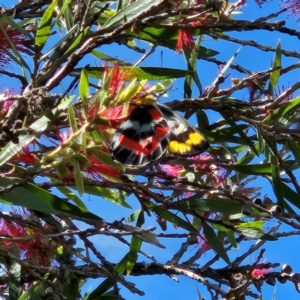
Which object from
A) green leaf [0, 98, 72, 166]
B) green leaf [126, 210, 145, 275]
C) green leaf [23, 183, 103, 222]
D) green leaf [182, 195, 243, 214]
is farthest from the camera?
green leaf [126, 210, 145, 275]

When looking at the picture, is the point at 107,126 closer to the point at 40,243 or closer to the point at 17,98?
the point at 17,98

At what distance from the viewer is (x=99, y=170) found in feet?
3.91

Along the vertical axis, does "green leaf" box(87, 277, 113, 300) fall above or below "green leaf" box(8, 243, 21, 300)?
above

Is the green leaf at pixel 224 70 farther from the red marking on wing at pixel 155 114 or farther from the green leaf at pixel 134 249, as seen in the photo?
the green leaf at pixel 134 249

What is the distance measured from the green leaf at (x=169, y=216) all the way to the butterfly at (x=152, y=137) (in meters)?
0.14

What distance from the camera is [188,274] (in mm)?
1332

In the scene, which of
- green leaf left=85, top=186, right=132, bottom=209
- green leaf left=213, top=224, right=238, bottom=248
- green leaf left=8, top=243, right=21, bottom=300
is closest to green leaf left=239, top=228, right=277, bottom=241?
green leaf left=213, top=224, right=238, bottom=248

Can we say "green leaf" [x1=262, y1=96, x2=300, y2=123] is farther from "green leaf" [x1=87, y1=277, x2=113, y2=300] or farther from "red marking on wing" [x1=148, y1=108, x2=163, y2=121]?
"green leaf" [x1=87, y1=277, x2=113, y2=300]

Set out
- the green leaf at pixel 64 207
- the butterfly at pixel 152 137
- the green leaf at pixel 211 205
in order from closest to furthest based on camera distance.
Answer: the butterfly at pixel 152 137 < the green leaf at pixel 64 207 < the green leaf at pixel 211 205

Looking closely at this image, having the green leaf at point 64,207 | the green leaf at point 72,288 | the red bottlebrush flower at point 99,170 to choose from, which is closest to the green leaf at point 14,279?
the green leaf at point 72,288

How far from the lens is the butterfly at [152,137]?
112 centimetres

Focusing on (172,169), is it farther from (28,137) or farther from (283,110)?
(28,137)

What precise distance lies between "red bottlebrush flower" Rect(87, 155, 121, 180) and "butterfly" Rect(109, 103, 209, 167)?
2.5 inches

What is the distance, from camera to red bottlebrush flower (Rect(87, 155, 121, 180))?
117 cm
